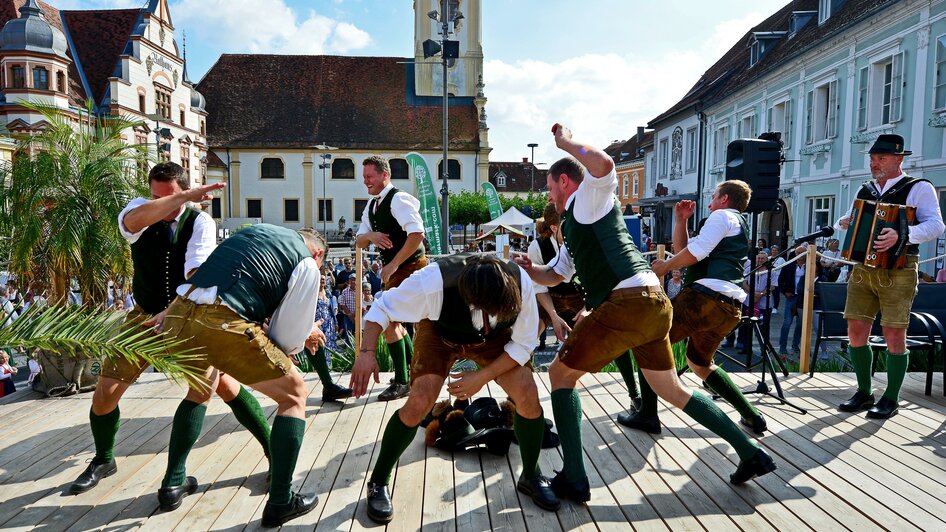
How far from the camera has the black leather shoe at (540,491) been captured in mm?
3461

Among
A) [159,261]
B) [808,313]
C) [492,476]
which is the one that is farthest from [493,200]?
[159,261]

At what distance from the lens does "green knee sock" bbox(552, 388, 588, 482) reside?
3.54 metres

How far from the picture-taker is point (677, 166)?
113 ft

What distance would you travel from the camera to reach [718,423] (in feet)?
11.7

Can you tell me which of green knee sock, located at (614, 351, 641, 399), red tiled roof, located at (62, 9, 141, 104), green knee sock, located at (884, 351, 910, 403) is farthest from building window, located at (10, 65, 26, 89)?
green knee sock, located at (884, 351, 910, 403)

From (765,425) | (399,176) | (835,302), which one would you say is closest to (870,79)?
(835,302)

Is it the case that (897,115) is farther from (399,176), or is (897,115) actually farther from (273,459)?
(399,176)

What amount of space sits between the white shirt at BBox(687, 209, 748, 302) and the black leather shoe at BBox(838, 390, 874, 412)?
1.67 meters

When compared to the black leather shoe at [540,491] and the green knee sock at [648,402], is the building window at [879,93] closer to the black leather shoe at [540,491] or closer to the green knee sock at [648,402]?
the green knee sock at [648,402]

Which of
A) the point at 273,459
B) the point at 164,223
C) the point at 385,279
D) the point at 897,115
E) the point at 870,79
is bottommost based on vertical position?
the point at 273,459

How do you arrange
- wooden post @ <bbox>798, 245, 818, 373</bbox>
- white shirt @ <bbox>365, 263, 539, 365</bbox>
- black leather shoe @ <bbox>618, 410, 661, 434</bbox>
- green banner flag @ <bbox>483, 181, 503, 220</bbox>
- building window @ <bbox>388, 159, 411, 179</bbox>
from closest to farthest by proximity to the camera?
white shirt @ <bbox>365, 263, 539, 365</bbox> < black leather shoe @ <bbox>618, 410, 661, 434</bbox> < wooden post @ <bbox>798, 245, 818, 373</bbox> < green banner flag @ <bbox>483, 181, 503, 220</bbox> < building window @ <bbox>388, 159, 411, 179</bbox>

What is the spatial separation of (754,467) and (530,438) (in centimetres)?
125

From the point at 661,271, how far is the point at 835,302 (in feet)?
10.4

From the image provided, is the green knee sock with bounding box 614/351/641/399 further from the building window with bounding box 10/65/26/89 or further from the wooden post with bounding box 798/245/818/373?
the building window with bounding box 10/65/26/89
